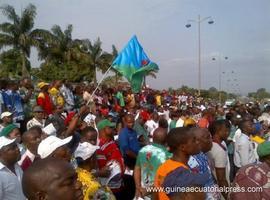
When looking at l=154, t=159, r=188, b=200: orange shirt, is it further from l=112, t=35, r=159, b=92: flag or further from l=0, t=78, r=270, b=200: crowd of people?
l=112, t=35, r=159, b=92: flag

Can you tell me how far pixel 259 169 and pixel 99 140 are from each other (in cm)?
232

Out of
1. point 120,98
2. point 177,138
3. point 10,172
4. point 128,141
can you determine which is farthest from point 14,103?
point 120,98

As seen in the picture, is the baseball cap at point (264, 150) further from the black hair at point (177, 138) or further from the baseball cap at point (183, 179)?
the baseball cap at point (183, 179)

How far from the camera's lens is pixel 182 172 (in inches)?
121

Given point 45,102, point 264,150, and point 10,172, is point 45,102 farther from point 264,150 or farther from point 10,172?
point 264,150

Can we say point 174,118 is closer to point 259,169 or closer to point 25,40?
point 259,169

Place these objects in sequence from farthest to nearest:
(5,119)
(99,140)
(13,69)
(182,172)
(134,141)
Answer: (13,69), (5,119), (134,141), (99,140), (182,172)

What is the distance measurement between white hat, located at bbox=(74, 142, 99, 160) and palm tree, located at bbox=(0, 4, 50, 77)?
106 ft

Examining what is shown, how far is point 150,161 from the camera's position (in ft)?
15.6

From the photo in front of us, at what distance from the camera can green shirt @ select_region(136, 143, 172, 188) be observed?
473 cm

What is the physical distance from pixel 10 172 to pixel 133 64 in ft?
17.4

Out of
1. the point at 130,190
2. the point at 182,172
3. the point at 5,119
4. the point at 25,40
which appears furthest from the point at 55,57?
the point at 182,172

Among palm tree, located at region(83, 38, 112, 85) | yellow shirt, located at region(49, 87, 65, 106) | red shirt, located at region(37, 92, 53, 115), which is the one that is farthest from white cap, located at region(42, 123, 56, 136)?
palm tree, located at region(83, 38, 112, 85)

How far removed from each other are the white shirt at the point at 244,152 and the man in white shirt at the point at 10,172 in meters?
3.74
